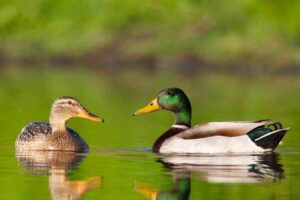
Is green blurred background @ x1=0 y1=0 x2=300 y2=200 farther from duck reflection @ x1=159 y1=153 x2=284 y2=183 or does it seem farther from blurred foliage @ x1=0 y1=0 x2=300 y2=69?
duck reflection @ x1=159 y1=153 x2=284 y2=183

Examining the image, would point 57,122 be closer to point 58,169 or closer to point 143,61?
point 58,169

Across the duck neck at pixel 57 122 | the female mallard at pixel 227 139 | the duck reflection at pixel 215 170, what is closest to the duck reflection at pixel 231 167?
the duck reflection at pixel 215 170

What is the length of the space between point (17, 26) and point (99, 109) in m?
18.6

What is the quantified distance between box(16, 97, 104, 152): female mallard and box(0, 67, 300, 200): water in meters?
0.21

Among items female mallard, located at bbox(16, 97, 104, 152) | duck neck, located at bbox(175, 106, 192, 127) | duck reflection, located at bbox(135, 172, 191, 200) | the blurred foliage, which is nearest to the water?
duck reflection, located at bbox(135, 172, 191, 200)

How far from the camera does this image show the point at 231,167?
15.3 metres

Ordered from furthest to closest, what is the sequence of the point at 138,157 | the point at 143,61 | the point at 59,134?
1. the point at 143,61
2. the point at 59,134
3. the point at 138,157

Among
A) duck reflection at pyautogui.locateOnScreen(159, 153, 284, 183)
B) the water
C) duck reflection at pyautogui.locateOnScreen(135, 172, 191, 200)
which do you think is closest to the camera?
duck reflection at pyautogui.locateOnScreen(135, 172, 191, 200)

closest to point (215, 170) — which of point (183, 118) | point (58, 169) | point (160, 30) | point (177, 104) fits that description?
point (58, 169)

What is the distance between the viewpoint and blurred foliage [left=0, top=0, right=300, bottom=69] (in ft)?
122

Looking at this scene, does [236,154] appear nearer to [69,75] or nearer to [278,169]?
[278,169]

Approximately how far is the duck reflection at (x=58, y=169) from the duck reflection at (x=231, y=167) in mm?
1107

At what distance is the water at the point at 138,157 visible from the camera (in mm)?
13508

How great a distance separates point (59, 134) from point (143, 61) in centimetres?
2223
